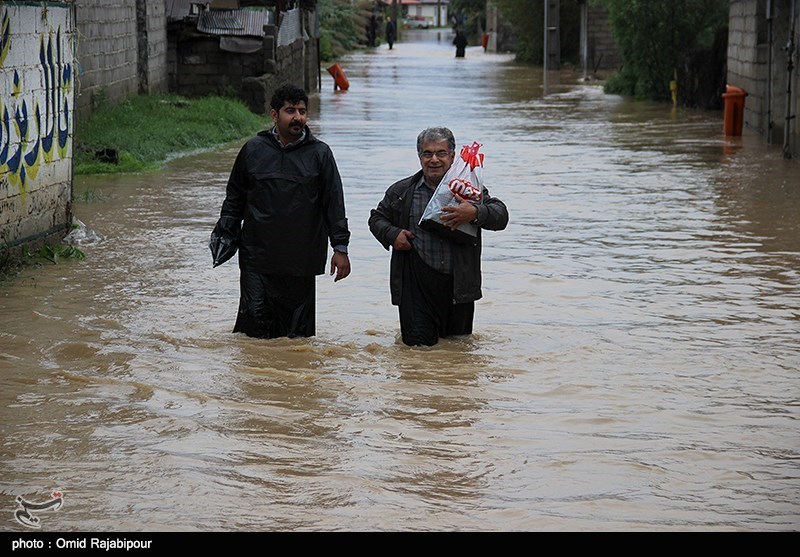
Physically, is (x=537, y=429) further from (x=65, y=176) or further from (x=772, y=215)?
(x=772, y=215)

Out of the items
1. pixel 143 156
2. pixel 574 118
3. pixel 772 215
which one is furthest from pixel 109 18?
pixel 772 215

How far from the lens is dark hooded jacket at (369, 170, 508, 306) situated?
809 centimetres

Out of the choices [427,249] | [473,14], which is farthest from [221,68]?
[473,14]

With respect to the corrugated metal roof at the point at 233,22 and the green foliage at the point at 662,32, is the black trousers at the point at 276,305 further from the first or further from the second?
the green foliage at the point at 662,32

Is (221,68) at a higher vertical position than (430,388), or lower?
higher

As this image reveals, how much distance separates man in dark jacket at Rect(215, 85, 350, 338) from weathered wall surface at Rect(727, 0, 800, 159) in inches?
523

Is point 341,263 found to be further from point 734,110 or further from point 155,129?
point 734,110

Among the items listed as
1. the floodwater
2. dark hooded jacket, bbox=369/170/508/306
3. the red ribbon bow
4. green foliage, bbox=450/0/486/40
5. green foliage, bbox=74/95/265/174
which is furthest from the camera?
green foliage, bbox=450/0/486/40

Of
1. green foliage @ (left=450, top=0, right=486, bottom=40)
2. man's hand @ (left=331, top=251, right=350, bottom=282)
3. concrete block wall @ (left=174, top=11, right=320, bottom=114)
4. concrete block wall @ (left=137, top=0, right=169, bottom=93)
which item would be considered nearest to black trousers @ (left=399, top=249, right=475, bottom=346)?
man's hand @ (left=331, top=251, right=350, bottom=282)

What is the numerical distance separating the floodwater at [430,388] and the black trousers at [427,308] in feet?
0.37

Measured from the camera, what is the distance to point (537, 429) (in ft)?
22.4

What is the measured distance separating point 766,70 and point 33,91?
1511 cm

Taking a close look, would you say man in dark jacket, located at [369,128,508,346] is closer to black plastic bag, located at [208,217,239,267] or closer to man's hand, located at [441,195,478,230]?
man's hand, located at [441,195,478,230]

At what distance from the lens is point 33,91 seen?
11.2 meters
